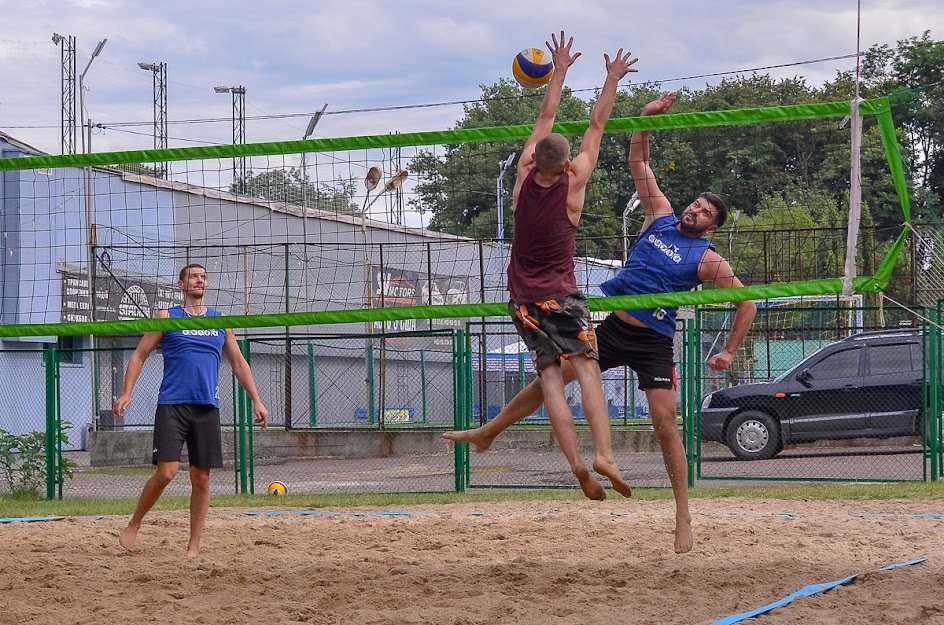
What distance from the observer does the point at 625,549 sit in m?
7.03

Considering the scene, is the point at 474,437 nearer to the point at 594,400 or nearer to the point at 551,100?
the point at 594,400

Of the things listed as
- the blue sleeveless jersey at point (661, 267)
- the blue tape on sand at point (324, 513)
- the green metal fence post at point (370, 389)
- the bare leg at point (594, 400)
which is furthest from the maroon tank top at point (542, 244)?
the green metal fence post at point (370, 389)

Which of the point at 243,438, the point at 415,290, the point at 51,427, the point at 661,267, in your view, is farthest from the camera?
the point at 415,290

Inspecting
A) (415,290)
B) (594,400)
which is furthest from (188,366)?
(415,290)

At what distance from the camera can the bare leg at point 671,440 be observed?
6059 millimetres

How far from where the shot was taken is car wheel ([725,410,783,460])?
539 inches

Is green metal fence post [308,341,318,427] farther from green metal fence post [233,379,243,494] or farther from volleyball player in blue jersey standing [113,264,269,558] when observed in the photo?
volleyball player in blue jersey standing [113,264,269,558]

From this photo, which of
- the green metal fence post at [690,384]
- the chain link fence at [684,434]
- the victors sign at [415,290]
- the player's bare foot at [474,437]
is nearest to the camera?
the player's bare foot at [474,437]

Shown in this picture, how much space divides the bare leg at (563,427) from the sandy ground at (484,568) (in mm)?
578

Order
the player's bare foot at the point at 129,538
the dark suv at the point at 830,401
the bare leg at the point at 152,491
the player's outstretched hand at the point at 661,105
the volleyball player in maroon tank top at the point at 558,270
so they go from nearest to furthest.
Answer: the volleyball player in maroon tank top at the point at 558,270
the player's outstretched hand at the point at 661,105
the bare leg at the point at 152,491
the player's bare foot at the point at 129,538
the dark suv at the point at 830,401

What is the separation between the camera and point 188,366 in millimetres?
6965

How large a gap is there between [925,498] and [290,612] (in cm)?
689

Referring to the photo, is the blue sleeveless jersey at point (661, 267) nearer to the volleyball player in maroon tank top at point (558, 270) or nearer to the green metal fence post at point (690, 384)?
the volleyball player in maroon tank top at point (558, 270)

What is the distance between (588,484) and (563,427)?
31 cm
